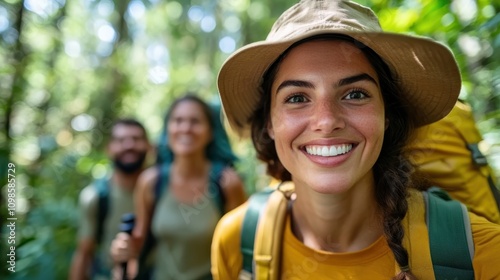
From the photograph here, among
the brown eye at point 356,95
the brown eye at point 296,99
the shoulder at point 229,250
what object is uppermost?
the brown eye at point 356,95

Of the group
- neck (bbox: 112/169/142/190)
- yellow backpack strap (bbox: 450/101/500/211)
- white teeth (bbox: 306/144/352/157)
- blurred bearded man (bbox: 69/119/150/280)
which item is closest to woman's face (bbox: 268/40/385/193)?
white teeth (bbox: 306/144/352/157)

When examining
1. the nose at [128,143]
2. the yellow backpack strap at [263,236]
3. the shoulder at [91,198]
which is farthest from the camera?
the nose at [128,143]

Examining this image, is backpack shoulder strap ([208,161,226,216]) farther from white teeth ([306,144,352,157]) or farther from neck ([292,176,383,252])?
white teeth ([306,144,352,157])

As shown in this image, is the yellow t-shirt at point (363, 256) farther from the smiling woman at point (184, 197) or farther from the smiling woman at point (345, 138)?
the smiling woman at point (184, 197)

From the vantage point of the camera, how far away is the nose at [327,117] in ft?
5.41

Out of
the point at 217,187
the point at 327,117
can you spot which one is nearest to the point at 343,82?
the point at 327,117

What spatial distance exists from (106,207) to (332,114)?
345cm

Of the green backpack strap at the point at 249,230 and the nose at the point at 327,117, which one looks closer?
the nose at the point at 327,117

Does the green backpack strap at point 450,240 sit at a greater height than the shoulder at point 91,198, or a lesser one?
greater

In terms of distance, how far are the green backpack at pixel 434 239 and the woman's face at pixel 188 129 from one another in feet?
6.75

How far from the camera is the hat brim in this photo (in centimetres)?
165

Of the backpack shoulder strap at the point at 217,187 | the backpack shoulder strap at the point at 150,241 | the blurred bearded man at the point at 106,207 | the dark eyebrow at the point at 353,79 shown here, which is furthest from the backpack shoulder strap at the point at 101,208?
the dark eyebrow at the point at 353,79

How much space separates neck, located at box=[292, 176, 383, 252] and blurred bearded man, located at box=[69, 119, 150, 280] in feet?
9.83

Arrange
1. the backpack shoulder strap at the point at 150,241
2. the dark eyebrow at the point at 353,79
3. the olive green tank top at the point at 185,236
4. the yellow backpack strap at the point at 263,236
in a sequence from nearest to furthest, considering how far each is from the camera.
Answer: the dark eyebrow at the point at 353,79, the yellow backpack strap at the point at 263,236, the olive green tank top at the point at 185,236, the backpack shoulder strap at the point at 150,241
